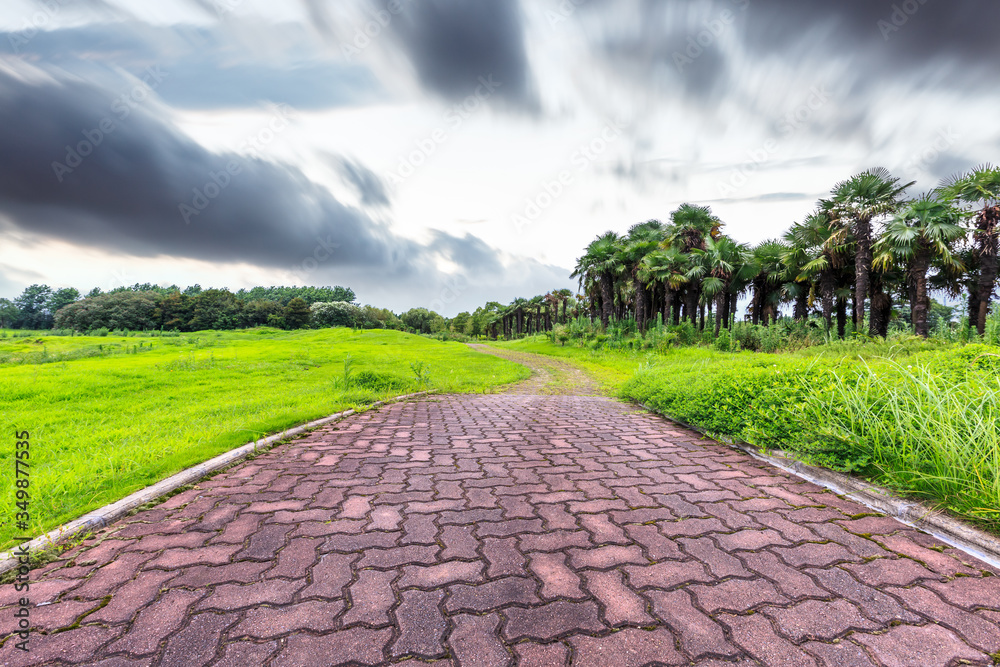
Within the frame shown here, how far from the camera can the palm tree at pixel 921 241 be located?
14891 mm

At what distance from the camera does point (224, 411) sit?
6.61m

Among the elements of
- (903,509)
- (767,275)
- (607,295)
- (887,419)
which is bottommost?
(903,509)

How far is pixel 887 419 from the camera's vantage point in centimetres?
361

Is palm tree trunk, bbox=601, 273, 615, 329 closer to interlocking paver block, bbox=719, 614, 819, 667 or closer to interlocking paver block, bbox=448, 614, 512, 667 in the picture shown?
interlocking paver block, bbox=719, 614, 819, 667

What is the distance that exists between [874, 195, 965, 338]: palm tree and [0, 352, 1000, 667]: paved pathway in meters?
18.4

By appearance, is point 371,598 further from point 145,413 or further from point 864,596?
point 145,413

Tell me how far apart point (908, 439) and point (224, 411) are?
8813mm

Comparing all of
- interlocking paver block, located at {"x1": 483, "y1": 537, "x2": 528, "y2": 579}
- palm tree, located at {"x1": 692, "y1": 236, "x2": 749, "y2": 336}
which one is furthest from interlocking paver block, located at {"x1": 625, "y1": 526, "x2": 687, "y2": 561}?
palm tree, located at {"x1": 692, "y1": 236, "x2": 749, "y2": 336}

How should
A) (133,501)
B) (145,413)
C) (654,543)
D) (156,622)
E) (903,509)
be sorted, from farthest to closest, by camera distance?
1. (145,413)
2. (133,501)
3. (903,509)
4. (654,543)
5. (156,622)

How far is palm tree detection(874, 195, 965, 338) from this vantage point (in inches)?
586

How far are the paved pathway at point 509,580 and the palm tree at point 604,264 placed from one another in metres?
27.6

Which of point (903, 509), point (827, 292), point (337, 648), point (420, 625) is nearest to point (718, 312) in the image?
point (827, 292)

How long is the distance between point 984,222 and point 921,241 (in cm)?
222

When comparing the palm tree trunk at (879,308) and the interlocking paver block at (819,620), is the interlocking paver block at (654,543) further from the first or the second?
the palm tree trunk at (879,308)
